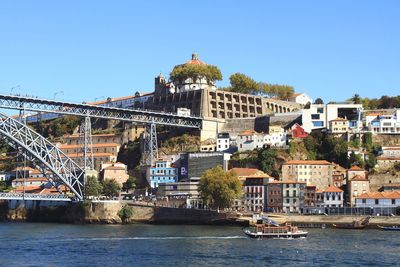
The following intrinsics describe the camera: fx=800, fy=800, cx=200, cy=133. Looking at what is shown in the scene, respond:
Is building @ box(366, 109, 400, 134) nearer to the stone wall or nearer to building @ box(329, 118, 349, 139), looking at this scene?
building @ box(329, 118, 349, 139)

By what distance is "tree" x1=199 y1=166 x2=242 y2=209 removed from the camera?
6731 centimetres

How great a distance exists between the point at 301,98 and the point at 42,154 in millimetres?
42177

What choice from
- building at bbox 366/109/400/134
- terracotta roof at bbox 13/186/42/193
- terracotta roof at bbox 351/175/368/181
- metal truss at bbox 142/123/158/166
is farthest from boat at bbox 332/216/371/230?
terracotta roof at bbox 13/186/42/193

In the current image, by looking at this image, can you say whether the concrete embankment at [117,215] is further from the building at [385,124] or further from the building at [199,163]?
the building at [385,124]

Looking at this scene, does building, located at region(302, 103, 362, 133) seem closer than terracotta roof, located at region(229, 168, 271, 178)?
No

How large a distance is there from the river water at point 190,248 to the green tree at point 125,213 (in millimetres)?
9523

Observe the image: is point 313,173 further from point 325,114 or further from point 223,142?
point 223,142

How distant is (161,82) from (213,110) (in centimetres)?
1635

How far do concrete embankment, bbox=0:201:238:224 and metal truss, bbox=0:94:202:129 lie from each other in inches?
366

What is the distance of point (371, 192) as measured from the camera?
69.5 m

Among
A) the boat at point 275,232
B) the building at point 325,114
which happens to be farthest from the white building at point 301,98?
the boat at point 275,232

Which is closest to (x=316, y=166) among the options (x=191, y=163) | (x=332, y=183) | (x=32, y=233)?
(x=332, y=183)

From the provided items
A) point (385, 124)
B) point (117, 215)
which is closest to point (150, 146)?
point (117, 215)

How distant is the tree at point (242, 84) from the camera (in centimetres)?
10156
